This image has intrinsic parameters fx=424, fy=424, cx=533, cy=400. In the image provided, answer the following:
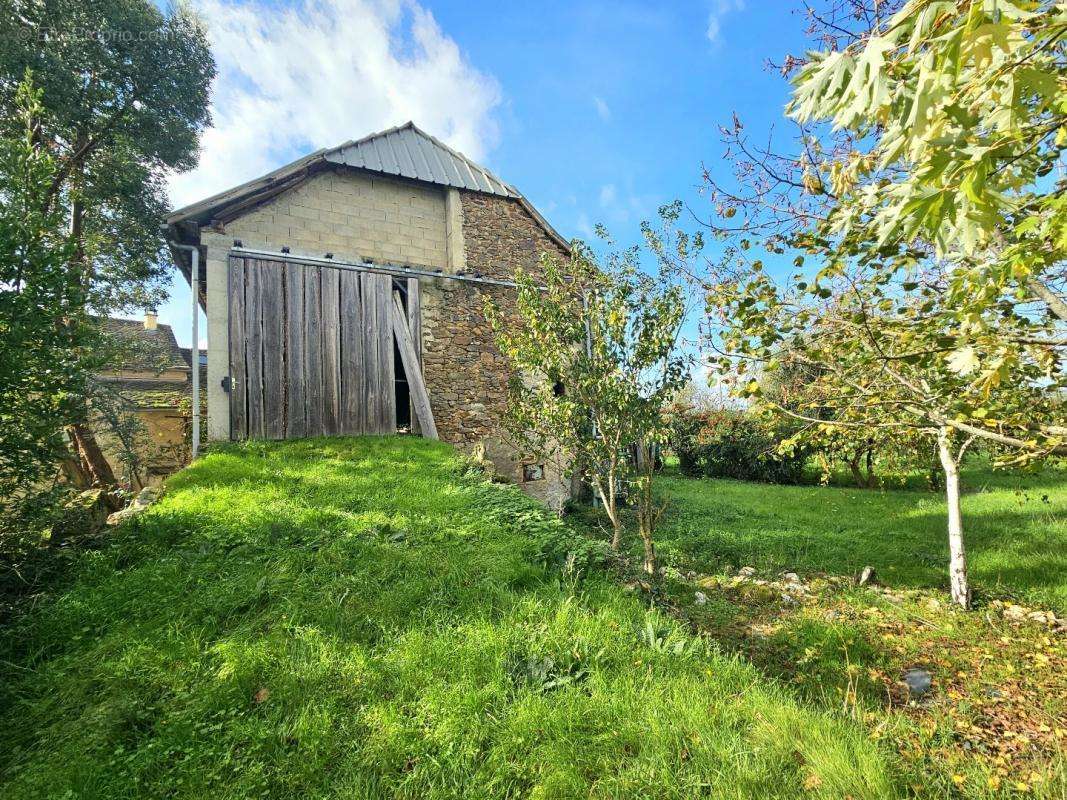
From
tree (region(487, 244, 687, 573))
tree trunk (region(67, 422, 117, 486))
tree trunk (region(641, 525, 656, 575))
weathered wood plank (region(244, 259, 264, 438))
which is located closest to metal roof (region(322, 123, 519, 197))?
weathered wood plank (region(244, 259, 264, 438))

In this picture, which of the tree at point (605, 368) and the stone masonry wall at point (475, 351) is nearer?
the tree at point (605, 368)

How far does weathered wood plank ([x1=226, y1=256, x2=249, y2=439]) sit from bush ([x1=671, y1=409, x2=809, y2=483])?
421 inches

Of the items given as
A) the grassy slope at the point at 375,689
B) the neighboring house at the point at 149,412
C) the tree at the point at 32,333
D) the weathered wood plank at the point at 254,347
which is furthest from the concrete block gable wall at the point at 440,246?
the grassy slope at the point at 375,689

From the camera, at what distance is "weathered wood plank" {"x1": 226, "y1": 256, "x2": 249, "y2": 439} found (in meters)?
6.71

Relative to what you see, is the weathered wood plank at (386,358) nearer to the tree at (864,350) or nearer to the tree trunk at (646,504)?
the tree trunk at (646,504)

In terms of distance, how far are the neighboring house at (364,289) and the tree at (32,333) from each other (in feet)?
10.4

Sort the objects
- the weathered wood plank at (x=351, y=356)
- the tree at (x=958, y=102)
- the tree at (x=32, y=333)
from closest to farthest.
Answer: the tree at (x=958, y=102) < the tree at (x=32, y=333) < the weathered wood plank at (x=351, y=356)

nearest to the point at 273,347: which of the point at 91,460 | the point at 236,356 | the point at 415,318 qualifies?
the point at 236,356

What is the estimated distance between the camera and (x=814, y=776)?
66.9 inches

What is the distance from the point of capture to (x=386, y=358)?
26.1 feet

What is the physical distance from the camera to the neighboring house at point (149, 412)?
8.43 metres

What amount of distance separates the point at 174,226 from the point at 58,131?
481cm

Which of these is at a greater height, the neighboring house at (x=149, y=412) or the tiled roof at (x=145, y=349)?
the tiled roof at (x=145, y=349)

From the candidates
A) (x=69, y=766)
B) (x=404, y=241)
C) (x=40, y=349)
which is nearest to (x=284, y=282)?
(x=404, y=241)
